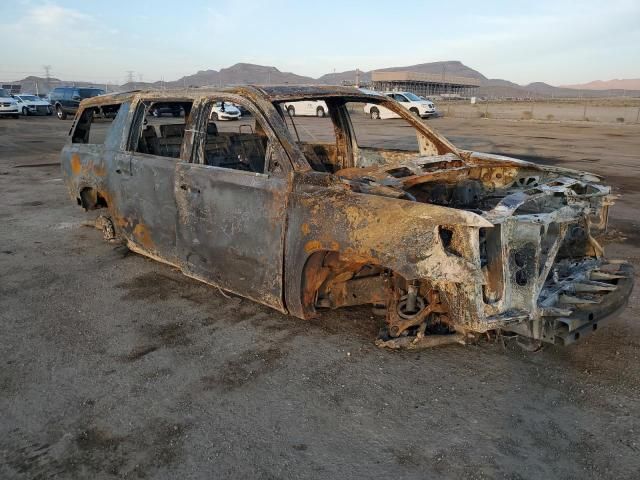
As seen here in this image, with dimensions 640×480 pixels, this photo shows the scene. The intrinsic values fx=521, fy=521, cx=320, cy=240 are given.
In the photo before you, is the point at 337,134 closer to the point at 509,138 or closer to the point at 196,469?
the point at 196,469

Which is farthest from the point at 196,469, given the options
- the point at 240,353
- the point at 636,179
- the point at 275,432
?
the point at 636,179

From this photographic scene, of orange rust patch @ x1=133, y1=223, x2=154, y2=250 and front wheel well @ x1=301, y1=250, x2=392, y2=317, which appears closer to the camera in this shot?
front wheel well @ x1=301, y1=250, x2=392, y2=317

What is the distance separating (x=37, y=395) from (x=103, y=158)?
9.05 feet

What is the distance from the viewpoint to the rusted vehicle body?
296cm

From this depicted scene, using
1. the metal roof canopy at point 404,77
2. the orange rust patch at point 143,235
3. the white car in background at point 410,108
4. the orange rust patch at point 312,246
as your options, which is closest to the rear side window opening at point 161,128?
the orange rust patch at point 143,235

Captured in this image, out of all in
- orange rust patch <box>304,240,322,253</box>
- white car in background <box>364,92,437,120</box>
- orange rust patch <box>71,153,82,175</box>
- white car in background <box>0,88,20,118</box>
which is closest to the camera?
orange rust patch <box>304,240,322,253</box>

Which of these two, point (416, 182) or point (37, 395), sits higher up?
point (416, 182)

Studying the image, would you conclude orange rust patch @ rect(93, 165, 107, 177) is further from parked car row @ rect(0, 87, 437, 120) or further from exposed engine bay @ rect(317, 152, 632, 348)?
parked car row @ rect(0, 87, 437, 120)

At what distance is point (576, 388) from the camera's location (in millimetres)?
3117

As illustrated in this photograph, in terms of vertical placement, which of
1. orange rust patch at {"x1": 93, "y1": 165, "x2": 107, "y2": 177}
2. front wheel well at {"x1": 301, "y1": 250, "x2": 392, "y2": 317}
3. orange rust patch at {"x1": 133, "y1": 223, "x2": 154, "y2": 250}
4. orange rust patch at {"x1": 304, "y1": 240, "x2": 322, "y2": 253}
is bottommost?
front wheel well at {"x1": 301, "y1": 250, "x2": 392, "y2": 317}

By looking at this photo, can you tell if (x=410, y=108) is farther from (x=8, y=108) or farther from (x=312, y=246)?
(x=312, y=246)

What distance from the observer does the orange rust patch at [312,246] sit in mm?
3328

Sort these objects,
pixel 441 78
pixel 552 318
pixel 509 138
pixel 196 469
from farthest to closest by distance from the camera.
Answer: pixel 441 78, pixel 509 138, pixel 552 318, pixel 196 469

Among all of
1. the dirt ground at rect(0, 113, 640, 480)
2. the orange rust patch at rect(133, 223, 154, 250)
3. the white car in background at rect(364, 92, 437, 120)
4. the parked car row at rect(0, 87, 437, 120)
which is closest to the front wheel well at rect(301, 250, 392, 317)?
the dirt ground at rect(0, 113, 640, 480)
